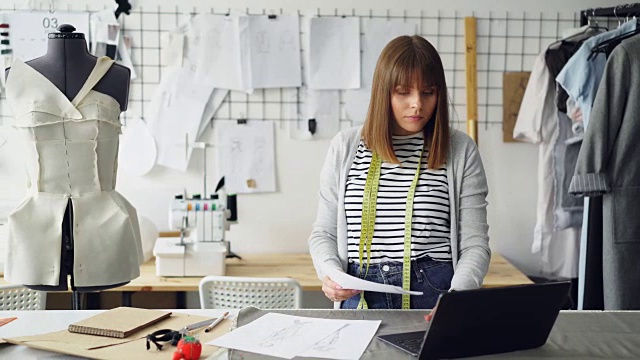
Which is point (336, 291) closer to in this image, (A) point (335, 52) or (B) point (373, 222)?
(B) point (373, 222)

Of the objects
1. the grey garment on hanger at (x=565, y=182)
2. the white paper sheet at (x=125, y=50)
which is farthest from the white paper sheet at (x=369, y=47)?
the white paper sheet at (x=125, y=50)

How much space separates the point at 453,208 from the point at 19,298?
1.48 m

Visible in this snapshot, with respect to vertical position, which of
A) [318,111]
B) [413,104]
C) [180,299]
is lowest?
[180,299]

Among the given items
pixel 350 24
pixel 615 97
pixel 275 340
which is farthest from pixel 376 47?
pixel 275 340

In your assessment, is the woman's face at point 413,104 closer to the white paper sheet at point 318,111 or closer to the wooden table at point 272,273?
the wooden table at point 272,273

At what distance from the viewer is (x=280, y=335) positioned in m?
1.48

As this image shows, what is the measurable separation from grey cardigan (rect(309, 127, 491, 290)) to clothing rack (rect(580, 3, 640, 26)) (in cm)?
155

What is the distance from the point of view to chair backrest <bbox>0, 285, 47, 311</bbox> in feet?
7.81

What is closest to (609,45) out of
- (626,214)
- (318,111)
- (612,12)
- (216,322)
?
(612,12)

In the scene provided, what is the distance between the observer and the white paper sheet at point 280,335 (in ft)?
4.60

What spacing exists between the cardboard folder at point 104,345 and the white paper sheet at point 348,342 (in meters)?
0.22

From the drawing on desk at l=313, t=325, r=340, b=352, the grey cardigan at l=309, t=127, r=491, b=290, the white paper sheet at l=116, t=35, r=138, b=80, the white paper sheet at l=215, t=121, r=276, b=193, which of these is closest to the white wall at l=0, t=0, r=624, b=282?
the white paper sheet at l=215, t=121, r=276, b=193

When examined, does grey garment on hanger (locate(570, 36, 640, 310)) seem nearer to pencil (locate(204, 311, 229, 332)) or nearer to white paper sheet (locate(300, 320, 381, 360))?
white paper sheet (locate(300, 320, 381, 360))

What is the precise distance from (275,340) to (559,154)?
2.40 meters
